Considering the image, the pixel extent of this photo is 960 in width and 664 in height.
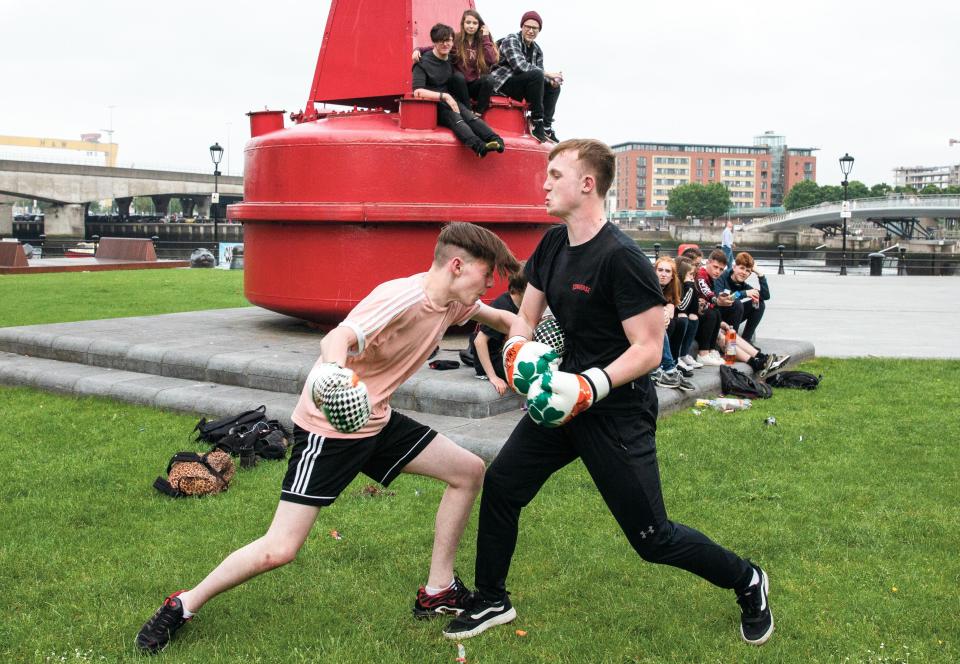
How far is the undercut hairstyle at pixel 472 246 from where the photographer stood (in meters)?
3.67

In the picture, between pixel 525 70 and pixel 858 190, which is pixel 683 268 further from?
pixel 858 190

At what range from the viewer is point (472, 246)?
366 cm

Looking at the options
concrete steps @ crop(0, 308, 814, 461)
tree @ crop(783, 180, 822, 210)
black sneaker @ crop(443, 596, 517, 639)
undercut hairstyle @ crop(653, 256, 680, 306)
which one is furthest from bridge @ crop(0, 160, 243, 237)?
tree @ crop(783, 180, 822, 210)

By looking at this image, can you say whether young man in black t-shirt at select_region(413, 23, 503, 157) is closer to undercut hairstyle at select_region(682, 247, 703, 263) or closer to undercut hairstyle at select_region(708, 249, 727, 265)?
undercut hairstyle at select_region(682, 247, 703, 263)

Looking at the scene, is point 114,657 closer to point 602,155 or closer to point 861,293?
point 602,155

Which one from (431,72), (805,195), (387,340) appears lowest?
(387,340)

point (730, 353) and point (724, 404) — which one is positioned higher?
point (730, 353)

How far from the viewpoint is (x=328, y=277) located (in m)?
9.04

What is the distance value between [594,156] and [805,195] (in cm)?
15814

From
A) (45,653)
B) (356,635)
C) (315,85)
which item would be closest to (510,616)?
(356,635)

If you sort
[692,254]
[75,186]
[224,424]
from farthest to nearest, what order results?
[75,186], [692,254], [224,424]

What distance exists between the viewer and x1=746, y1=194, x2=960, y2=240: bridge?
245 ft

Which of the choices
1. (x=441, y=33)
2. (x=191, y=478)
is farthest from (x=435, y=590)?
(x=441, y=33)

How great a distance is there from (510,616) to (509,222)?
18.6ft
